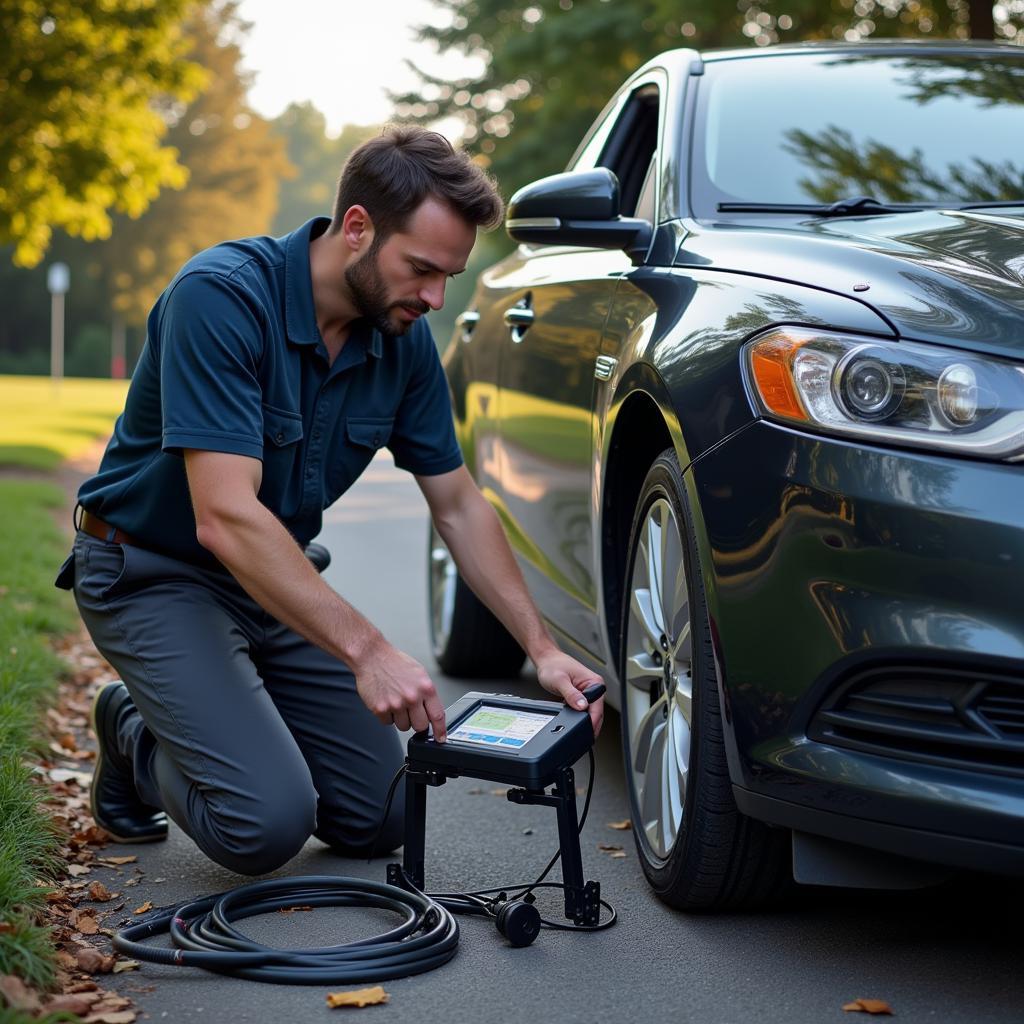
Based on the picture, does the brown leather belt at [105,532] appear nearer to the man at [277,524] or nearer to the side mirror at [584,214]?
the man at [277,524]

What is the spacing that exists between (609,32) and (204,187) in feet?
132

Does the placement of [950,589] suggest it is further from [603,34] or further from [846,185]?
[603,34]

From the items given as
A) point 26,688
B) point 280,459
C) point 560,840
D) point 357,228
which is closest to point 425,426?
point 280,459

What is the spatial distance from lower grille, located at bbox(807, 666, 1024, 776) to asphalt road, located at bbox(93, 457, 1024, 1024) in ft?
1.54

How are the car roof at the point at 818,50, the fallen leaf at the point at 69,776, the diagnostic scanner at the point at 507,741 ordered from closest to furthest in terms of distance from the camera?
the diagnostic scanner at the point at 507,741
the car roof at the point at 818,50
the fallen leaf at the point at 69,776

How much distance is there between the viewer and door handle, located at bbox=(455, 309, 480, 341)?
16.9ft

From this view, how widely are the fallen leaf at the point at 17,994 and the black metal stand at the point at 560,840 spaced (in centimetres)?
84

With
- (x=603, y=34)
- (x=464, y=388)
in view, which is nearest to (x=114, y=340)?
(x=603, y=34)

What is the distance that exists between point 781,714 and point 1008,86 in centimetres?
218

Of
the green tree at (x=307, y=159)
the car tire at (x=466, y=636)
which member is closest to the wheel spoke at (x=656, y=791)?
the car tire at (x=466, y=636)

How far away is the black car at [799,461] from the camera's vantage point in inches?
98.0

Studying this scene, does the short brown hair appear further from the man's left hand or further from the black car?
the man's left hand

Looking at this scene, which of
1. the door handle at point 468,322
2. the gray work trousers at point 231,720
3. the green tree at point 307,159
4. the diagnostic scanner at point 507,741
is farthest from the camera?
the green tree at point 307,159

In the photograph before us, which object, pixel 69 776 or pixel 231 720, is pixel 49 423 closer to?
pixel 69 776
